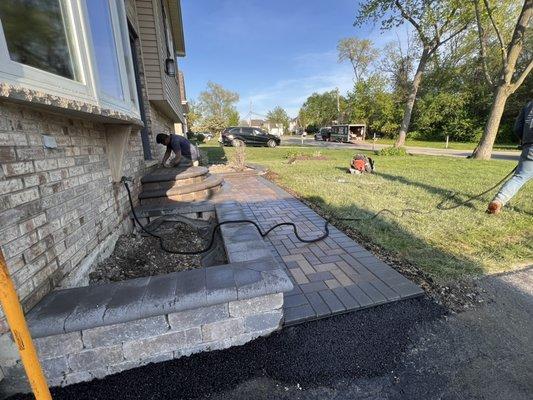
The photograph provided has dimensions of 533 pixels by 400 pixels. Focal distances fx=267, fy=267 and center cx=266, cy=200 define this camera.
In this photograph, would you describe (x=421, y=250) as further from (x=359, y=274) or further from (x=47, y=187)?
(x=47, y=187)

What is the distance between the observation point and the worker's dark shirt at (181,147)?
568 centimetres

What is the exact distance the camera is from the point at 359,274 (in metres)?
2.54

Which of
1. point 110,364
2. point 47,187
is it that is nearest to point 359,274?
point 110,364

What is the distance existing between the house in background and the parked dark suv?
1849 cm

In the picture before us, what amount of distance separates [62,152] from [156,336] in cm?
154

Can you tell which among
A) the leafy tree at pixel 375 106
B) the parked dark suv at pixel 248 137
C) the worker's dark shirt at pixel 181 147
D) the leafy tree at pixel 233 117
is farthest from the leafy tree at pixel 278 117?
the worker's dark shirt at pixel 181 147

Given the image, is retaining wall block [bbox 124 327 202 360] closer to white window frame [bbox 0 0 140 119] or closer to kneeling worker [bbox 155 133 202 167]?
white window frame [bbox 0 0 140 119]

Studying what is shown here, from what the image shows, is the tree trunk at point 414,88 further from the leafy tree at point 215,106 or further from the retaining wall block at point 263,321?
the leafy tree at point 215,106

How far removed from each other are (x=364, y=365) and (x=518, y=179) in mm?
3897

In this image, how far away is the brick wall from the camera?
144cm

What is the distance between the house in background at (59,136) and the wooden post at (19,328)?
594 mm

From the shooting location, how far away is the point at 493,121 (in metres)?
11.1

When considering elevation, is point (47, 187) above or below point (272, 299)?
above

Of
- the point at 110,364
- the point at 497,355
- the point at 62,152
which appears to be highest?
the point at 62,152
